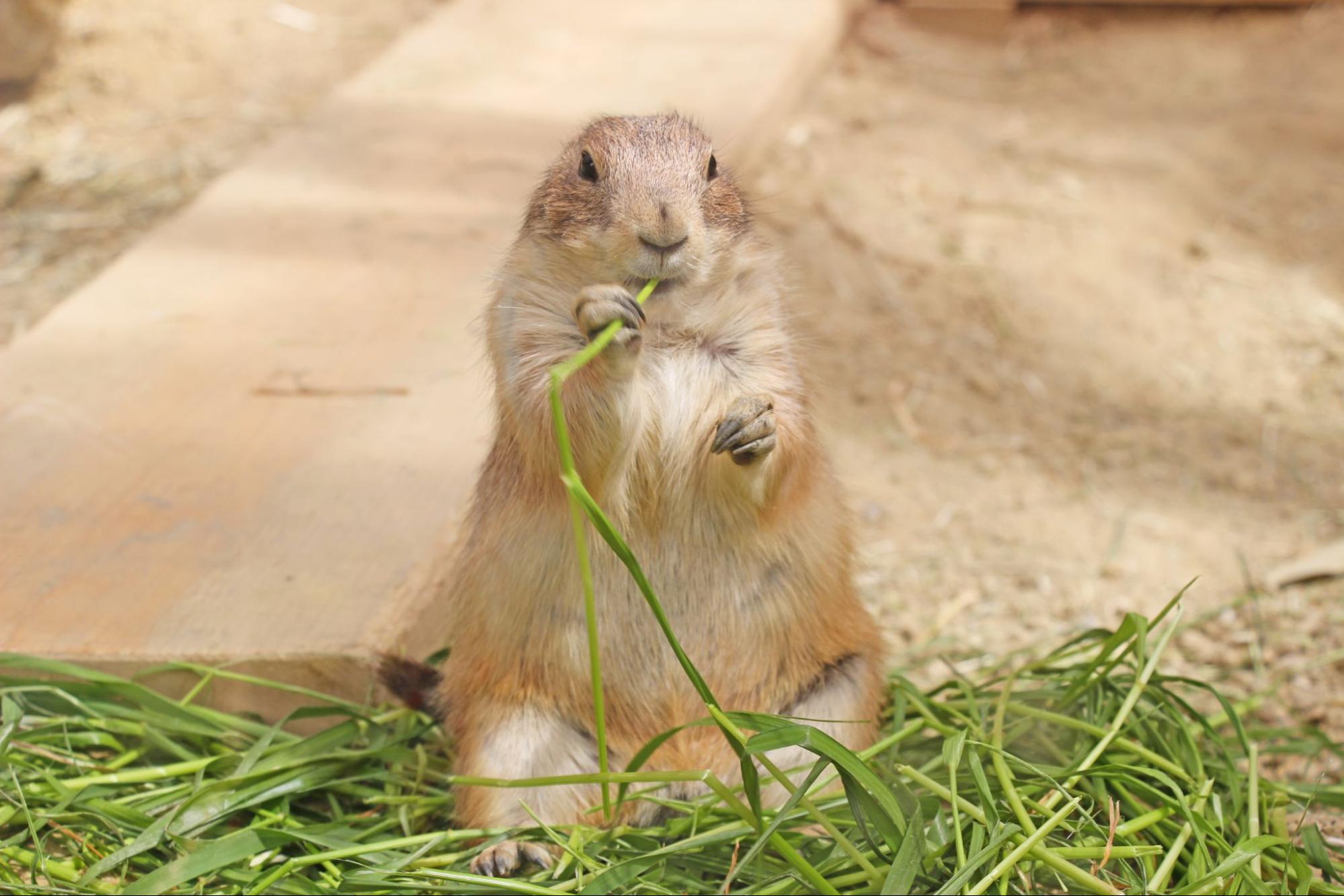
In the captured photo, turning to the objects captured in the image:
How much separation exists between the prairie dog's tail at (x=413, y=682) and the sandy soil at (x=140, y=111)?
2.71 meters

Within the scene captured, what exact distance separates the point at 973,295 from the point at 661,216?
363cm

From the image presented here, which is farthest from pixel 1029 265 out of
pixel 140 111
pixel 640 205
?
pixel 140 111

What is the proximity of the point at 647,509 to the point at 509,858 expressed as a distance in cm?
81

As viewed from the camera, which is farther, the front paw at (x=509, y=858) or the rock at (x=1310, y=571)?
the rock at (x=1310, y=571)

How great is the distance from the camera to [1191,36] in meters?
8.64

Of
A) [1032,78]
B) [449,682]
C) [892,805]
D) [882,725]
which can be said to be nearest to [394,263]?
[449,682]

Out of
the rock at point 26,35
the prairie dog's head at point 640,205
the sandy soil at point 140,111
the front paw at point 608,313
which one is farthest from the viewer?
the rock at point 26,35

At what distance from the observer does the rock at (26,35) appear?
22.3 ft

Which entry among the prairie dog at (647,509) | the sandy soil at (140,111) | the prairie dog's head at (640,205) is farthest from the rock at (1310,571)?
the sandy soil at (140,111)

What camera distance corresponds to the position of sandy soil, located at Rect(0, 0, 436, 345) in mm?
5918

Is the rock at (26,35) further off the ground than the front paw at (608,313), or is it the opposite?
the front paw at (608,313)

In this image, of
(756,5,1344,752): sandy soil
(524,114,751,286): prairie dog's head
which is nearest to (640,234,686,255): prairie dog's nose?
(524,114,751,286): prairie dog's head

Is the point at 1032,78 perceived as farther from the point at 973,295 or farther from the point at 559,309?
the point at 559,309

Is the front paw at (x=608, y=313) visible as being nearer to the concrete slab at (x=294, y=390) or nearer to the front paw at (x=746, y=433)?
the front paw at (x=746, y=433)
